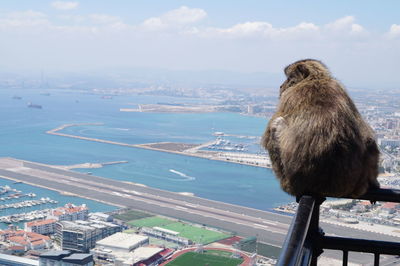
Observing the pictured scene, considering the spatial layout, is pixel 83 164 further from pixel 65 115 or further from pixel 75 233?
pixel 65 115

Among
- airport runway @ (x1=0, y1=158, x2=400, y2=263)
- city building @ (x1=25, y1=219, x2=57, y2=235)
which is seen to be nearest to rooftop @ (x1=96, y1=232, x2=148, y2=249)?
city building @ (x1=25, y1=219, x2=57, y2=235)

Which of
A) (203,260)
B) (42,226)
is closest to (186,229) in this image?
(203,260)

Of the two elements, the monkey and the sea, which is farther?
the sea

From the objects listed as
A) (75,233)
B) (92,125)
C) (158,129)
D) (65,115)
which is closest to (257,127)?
(158,129)

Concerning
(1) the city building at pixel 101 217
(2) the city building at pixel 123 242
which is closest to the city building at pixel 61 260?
(2) the city building at pixel 123 242

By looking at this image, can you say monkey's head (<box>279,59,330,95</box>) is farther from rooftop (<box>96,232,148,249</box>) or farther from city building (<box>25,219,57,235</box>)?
city building (<box>25,219,57,235</box>)
